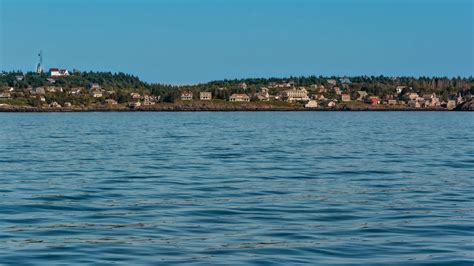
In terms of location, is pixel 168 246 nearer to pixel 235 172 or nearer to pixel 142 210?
pixel 142 210

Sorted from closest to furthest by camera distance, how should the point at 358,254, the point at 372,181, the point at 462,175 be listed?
1. the point at 358,254
2. the point at 372,181
3. the point at 462,175

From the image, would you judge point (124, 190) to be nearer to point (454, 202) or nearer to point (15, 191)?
point (15, 191)

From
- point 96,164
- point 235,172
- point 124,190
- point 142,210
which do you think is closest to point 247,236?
point 142,210

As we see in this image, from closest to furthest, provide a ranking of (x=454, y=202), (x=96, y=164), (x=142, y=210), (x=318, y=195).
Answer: (x=142, y=210)
(x=454, y=202)
(x=318, y=195)
(x=96, y=164)

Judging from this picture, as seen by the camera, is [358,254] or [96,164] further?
[96,164]

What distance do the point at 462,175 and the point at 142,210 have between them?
11.2 metres

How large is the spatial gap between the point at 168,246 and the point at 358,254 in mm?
2793

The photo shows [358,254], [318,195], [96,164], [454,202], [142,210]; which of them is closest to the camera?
[358,254]

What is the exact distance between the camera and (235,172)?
2489 cm

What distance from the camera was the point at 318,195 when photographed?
18.9 meters

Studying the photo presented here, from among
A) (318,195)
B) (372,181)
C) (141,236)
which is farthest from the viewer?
(372,181)

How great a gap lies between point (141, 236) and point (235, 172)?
37.5 ft

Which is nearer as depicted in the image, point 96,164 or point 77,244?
point 77,244

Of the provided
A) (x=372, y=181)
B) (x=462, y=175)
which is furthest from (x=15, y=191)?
(x=462, y=175)
